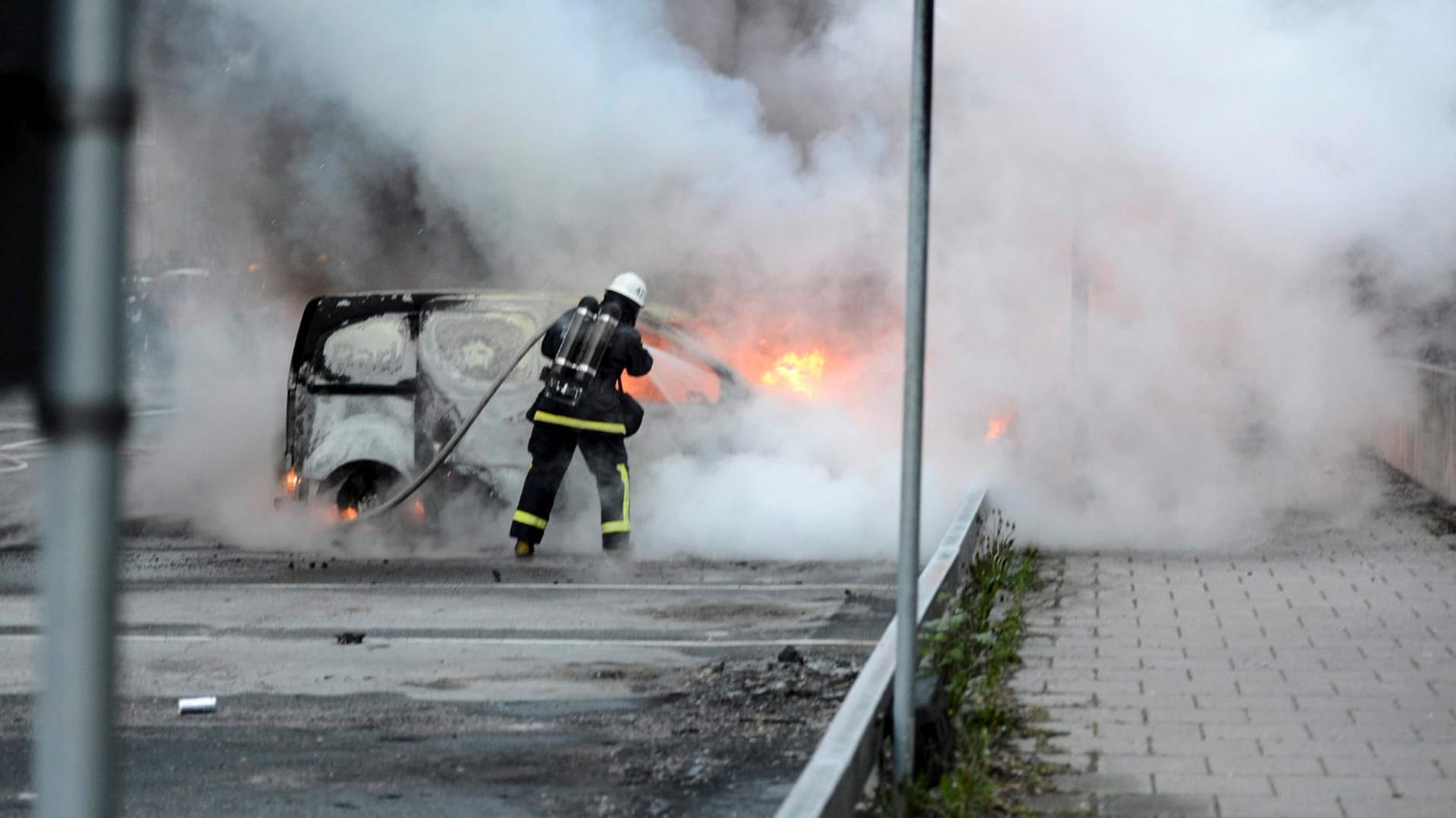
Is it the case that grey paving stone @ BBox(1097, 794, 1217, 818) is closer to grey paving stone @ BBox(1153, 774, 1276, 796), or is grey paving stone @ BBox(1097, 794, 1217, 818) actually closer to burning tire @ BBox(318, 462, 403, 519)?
grey paving stone @ BBox(1153, 774, 1276, 796)

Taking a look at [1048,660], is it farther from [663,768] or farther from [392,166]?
[392,166]

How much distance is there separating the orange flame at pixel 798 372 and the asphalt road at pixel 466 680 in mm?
1819

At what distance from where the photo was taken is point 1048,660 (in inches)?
284

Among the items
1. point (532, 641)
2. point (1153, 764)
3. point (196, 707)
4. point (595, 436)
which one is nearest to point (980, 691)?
point (1153, 764)

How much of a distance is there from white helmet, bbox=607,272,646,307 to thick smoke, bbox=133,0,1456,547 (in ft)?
3.05

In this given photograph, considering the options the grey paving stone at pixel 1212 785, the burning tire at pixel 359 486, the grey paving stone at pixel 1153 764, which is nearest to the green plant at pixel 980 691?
the grey paving stone at pixel 1153 764

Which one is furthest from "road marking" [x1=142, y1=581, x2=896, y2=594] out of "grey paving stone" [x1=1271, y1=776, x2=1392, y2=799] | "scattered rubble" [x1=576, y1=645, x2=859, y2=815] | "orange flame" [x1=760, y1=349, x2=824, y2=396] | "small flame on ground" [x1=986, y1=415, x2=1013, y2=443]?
"grey paving stone" [x1=1271, y1=776, x2=1392, y2=799]

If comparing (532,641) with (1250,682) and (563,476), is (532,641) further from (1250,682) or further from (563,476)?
(1250,682)

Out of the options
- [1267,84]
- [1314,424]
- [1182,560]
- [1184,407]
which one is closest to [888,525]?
[1182,560]

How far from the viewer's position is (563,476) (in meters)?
10.5

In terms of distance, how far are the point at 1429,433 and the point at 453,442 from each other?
731 cm

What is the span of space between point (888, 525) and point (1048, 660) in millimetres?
3766

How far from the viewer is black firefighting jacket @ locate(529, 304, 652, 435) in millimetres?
10352

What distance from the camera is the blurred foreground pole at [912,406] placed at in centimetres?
509
